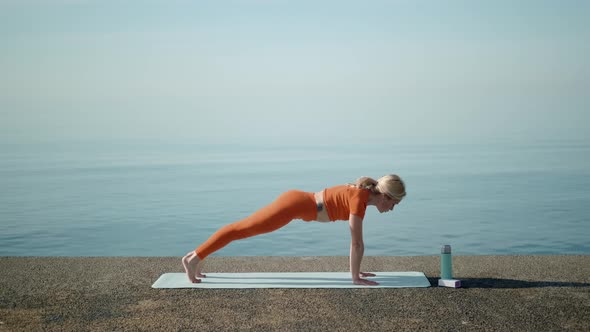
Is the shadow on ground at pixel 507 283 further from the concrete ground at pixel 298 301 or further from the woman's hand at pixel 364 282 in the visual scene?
the woman's hand at pixel 364 282

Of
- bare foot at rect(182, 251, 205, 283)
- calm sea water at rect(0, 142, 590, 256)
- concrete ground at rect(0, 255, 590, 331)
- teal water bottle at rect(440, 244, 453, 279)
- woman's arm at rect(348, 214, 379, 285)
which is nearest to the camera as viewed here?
concrete ground at rect(0, 255, 590, 331)

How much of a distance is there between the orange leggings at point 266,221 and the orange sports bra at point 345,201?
0.39 feet

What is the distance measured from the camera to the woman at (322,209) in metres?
5.01

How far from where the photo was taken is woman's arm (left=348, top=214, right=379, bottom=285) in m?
4.92

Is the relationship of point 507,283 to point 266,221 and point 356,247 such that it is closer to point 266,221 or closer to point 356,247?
point 356,247

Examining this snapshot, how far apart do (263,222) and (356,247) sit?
0.68 meters

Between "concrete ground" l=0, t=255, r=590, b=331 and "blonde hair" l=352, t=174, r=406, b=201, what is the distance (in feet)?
2.21

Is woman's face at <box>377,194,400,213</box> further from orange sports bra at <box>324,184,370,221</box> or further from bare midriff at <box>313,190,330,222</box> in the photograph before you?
bare midriff at <box>313,190,330,222</box>

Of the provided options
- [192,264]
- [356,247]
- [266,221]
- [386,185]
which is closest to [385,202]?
[386,185]

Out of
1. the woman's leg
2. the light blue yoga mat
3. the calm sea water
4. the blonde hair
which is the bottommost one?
the calm sea water

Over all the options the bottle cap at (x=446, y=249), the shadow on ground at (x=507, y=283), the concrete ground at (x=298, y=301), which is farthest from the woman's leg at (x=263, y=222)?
the shadow on ground at (x=507, y=283)

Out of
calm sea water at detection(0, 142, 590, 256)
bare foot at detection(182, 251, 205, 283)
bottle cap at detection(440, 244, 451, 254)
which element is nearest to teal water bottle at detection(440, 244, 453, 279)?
bottle cap at detection(440, 244, 451, 254)

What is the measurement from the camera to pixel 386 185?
4969 mm

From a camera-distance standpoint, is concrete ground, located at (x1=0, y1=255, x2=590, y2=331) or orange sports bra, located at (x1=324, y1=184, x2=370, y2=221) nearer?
concrete ground, located at (x1=0, y1=255, x2=590, y2=331)
